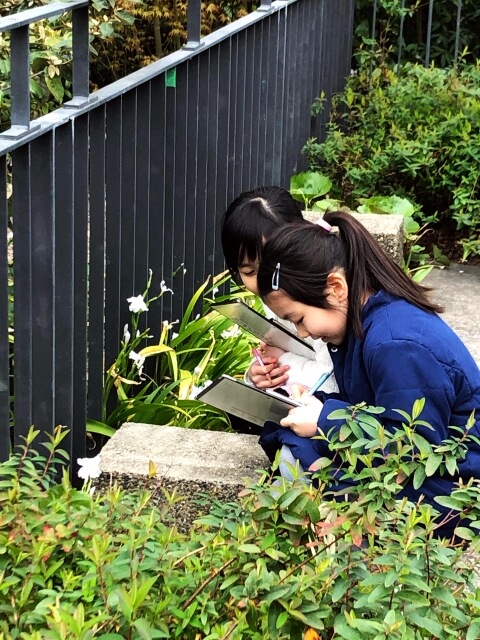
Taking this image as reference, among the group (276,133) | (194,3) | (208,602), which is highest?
(194,3)

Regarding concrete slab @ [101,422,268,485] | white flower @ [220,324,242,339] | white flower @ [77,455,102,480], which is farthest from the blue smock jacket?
white flower @ [220,324,242,339]

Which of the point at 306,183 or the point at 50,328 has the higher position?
the point at 50,328

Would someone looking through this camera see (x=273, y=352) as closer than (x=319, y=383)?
No

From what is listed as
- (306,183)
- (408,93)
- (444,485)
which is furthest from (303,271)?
(408,93)

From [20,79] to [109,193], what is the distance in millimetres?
802

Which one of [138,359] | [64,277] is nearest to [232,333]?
[138,359]

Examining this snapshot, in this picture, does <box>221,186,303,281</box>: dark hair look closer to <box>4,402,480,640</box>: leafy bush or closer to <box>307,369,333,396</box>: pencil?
<box>307,369,333,396</box>: pencil

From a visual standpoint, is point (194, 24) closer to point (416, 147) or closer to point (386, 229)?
point (386, 229)

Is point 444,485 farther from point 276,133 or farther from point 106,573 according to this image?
point 276,133

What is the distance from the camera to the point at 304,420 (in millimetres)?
2932

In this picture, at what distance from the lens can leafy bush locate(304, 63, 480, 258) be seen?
618cm

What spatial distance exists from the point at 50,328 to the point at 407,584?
1.49 meters

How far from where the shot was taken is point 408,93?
6.84m

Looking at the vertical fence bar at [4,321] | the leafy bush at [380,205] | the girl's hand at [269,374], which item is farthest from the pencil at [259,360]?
the leafy bush at [380,205]
